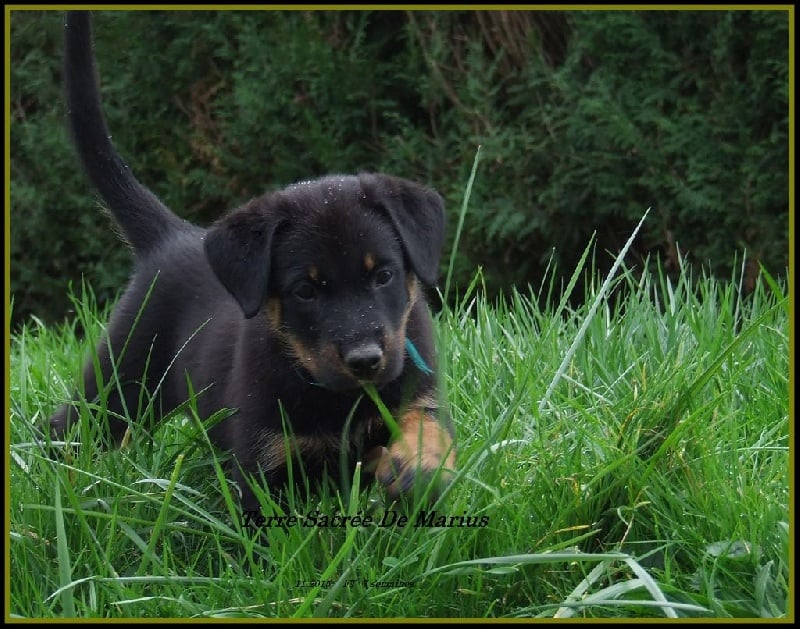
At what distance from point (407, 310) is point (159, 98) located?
4.93 m

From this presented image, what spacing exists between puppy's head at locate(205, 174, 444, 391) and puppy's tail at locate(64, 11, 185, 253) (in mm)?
1067

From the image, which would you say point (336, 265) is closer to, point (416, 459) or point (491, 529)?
point (416, 459)

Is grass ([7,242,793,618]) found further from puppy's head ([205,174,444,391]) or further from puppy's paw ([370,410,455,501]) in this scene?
Result: puppy's head ([205,174,444,391])

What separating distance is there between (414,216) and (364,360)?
591 millimetres

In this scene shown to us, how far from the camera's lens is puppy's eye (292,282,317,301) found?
289 centimetres

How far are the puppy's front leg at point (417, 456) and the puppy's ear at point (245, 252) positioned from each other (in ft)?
1.78

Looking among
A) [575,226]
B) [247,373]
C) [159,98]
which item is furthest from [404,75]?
[247,373]

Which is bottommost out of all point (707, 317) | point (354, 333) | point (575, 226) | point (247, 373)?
point (575, 226)

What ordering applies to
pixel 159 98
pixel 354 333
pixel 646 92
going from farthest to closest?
pixel 159 98, pixel 646 92, pixel 354 333

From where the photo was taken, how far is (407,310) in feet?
9.93

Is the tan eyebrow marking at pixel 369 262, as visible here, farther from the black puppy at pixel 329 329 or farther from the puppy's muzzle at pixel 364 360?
the puppy's muzzle at pixel 364 360

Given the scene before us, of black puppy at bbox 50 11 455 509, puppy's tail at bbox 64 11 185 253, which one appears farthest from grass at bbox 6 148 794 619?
puppy's tail at bbox 64 11 185 253

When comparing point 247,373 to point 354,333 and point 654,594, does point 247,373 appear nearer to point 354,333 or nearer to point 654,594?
point 354,333

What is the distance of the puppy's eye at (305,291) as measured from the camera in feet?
9.48
